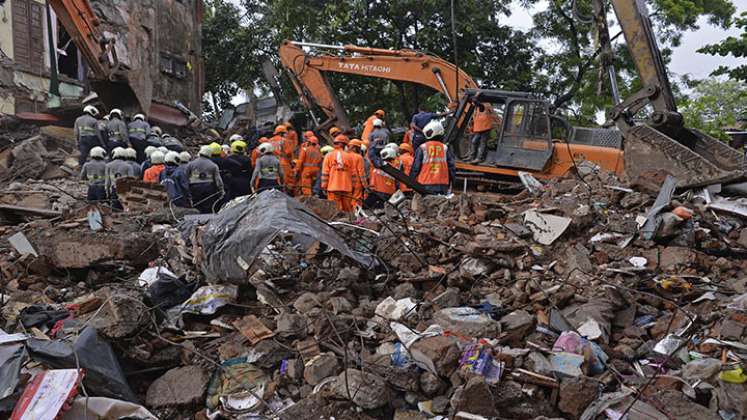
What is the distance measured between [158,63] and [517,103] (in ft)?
44.7

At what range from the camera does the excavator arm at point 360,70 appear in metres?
10.7

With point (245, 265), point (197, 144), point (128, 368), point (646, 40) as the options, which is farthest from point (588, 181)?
point (197, 144)

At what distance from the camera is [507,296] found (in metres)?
4.62

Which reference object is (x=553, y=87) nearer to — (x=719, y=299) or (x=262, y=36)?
(x=262, y=36)

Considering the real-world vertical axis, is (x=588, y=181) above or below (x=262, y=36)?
below

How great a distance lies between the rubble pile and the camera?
3469mm

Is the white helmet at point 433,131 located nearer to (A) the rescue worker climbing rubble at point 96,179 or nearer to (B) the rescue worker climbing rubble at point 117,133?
(A) the rescue worker climbing rubble at point 96,179

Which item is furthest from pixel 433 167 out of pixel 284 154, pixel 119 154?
pixel 119 154

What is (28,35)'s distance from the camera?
14508 millimetres

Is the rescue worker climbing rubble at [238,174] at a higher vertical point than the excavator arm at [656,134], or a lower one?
lower

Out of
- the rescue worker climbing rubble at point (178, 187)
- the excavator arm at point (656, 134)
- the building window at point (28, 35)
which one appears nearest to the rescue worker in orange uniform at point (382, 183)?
the rescue worker climbing rubble at point (178, 187)

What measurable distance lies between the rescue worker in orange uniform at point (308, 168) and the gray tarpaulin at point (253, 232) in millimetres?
4983

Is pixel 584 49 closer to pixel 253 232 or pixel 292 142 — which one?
pixel 292 142

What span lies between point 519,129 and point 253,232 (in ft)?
16.8
